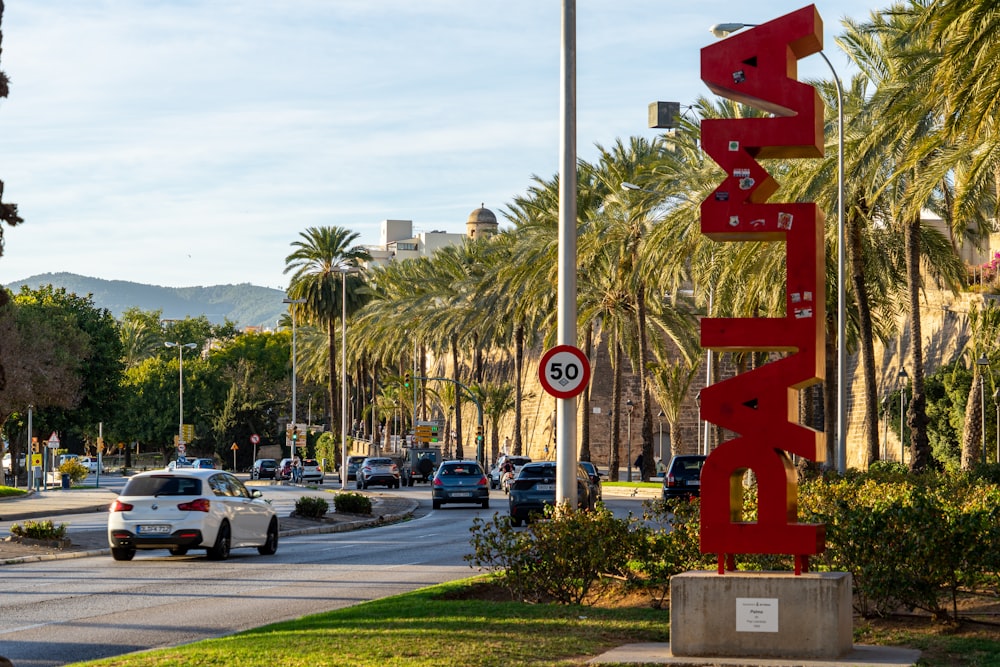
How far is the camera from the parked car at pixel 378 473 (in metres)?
63.5

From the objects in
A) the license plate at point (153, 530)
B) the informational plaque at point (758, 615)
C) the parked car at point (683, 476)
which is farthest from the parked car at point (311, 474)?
the informational plaque at point (758, 615)

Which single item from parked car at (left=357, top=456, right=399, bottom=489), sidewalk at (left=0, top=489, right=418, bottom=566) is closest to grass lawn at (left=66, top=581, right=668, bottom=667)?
sidewalk at (left=0, top=489, right=418, bottom=566)

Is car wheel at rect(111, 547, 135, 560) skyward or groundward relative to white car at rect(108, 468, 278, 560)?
groundward

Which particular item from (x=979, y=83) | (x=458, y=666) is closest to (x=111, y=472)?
(x=979, y=83)

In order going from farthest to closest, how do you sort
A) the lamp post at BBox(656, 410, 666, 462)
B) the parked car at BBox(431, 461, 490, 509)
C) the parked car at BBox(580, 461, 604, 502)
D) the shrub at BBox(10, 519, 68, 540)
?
the lamp post at BBox(656, 410, 666, 462) → the parked car at BBox(431, 461, 490, 509) → the parked car at BBox(580, 461, 604, 502) → the shrub at BBox(10, 519, 68, 540)

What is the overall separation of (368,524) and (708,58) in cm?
2432

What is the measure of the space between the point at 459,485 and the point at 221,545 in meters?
20.6

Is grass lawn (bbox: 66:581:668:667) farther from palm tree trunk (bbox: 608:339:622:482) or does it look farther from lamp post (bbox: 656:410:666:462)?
lamp post (bbox: 656:410:666:462)

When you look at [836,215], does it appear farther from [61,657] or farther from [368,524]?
[61,657]

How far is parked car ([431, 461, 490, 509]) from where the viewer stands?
43281 millimetres

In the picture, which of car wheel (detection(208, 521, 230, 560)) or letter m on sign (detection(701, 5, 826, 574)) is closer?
letter m on sign (detection(701, 5, 826, 574))

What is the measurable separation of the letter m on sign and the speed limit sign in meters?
3.23

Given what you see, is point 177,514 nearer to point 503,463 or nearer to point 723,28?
point 723,28

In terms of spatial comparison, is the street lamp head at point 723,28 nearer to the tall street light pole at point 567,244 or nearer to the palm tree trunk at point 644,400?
the tall street light pole at point 567,244
